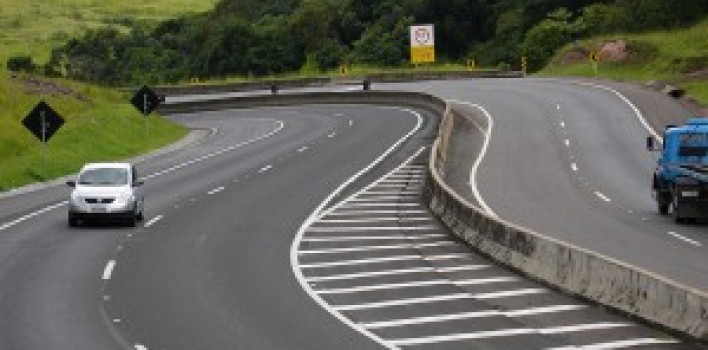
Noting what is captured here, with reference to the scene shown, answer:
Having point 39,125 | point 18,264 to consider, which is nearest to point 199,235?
point 18,264

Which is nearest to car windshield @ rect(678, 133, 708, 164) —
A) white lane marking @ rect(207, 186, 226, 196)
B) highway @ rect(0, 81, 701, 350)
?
highway @ rect(0, 81, 701, 350)

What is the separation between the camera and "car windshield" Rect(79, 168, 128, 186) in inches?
1340

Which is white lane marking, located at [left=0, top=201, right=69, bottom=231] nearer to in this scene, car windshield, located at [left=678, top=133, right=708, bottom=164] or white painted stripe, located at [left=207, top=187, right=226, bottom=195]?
white painted stripe, located at [left=207, top=187, right=226, bottom=195]

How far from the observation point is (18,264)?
1033 inches

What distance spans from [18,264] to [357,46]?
356ft

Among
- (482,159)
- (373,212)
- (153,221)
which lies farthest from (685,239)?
(482,159)

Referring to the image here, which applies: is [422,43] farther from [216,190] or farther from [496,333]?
[496,333]

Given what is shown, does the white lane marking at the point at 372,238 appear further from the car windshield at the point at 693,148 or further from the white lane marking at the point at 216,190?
the white lane marking at the point at 216,190

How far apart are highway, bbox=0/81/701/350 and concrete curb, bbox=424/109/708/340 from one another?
0.85 feet

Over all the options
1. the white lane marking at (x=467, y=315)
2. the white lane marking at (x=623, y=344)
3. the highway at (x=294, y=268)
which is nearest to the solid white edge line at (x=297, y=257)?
the highway at (x=294, y=268)

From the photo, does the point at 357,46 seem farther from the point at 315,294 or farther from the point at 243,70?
the point at 315,294

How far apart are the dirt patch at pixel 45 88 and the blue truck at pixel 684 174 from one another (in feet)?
121

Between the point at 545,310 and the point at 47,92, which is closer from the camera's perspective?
the point at 545,310

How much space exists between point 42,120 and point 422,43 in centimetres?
6254
